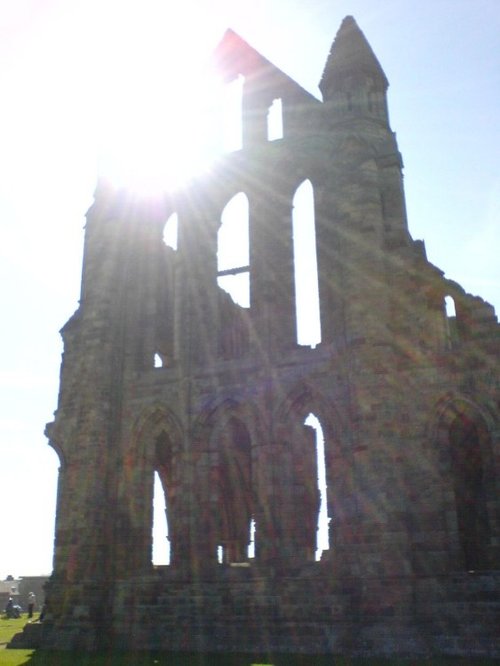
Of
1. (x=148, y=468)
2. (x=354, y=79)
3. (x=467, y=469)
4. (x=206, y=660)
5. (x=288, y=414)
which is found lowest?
(x=206, y=660)

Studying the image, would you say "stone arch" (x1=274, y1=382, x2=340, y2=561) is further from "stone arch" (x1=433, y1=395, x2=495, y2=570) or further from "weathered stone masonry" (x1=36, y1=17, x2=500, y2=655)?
"stone arch" (x1=433, y1=395, x2=495, y2=570)

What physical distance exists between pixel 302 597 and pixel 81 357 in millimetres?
8534

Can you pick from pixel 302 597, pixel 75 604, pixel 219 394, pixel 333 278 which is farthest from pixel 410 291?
pixel 75 604

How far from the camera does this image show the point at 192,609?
16859 mm

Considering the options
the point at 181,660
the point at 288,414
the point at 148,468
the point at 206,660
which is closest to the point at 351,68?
the point at 288,414

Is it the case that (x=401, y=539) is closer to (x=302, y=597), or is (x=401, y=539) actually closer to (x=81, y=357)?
(x=302, y=597)

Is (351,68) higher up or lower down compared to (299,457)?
higher up

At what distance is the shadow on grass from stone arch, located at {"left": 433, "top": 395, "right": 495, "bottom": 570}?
2405 mm

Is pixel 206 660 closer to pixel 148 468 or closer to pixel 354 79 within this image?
pixel 148 468

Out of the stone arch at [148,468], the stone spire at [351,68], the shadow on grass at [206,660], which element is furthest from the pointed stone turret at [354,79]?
the shadow on grass at [206,660]

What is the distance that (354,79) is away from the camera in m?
19.6

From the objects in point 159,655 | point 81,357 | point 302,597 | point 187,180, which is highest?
point 187,180

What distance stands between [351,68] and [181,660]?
14.8 m

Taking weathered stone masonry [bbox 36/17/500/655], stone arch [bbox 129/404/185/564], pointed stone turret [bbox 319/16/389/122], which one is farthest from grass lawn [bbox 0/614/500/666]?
pointed stone turret [bbox 319/16/389/122]
